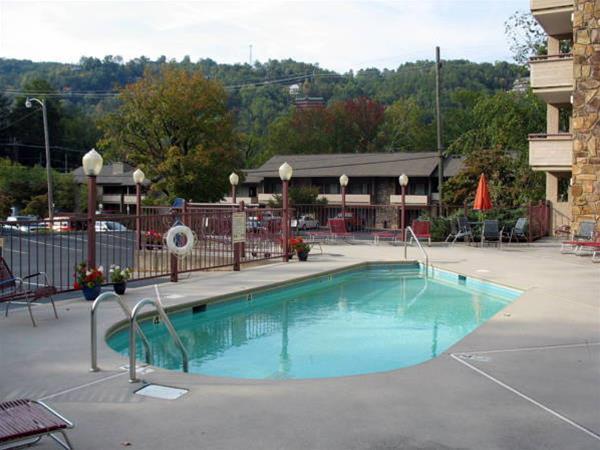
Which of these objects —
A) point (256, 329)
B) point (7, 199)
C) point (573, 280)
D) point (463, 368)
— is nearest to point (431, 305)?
point (573, 280)

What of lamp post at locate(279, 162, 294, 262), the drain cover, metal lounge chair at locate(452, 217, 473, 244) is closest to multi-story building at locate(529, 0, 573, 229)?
metal lounge chair at locate(452, 217, 473, 244)

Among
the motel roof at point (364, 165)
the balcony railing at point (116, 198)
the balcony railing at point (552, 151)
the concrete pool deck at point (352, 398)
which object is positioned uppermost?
the motel roof at point (364, 165)

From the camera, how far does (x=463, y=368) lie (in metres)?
6.85

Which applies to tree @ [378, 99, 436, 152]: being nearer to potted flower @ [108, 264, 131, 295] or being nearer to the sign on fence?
the sign on fence

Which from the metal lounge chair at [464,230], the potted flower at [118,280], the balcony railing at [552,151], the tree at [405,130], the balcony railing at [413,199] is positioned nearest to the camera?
the potted flower at [118,280]

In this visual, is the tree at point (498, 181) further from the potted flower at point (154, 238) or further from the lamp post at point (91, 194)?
the lamp post at point (91, 194)

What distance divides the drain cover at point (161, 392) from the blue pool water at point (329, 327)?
2160mm

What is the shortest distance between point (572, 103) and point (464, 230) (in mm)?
5938

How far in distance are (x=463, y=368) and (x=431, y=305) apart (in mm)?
6246

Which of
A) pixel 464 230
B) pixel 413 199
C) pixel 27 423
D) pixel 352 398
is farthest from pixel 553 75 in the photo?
pixel 27 423

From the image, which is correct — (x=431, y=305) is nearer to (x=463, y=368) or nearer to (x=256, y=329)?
(x=256, y=329)

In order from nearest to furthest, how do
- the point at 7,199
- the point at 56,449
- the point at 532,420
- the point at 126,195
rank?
the point at 56,449 → the point at 532,420 → the point at 7,199 → the point at 126,195

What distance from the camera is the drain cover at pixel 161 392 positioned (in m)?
5.85

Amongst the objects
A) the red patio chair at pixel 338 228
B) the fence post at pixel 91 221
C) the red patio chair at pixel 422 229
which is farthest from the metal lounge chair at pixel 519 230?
the fence post at pixel 91 221
